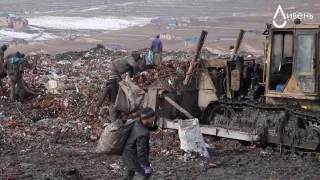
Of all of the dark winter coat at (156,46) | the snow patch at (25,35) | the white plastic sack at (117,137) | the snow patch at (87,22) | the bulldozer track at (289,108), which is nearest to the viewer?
A: the white plastic sack at (117,137)

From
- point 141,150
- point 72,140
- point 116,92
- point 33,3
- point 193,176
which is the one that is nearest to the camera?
point 141,150

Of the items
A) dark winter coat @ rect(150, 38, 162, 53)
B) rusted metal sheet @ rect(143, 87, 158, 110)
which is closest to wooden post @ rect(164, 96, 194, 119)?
rusted metal sheet @ rect(143, 87, 158, 110)

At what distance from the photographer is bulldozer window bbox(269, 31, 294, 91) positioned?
9727mm

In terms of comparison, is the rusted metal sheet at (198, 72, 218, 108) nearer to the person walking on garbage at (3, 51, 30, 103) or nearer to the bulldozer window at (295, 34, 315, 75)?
the bulldozer window at (295, 34, 315, 75)

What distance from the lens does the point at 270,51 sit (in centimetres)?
972

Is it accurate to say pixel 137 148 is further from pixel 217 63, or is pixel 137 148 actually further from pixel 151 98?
pixel 217 63

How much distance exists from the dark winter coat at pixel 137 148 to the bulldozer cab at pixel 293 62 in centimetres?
380

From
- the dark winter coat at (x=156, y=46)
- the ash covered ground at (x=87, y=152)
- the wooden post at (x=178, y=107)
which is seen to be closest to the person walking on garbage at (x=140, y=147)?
the ash covered ground at (x=87, y=152)

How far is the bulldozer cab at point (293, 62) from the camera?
927 centimetres

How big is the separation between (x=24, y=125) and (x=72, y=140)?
1.57 metres

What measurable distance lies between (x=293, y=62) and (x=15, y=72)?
7208 millimetres

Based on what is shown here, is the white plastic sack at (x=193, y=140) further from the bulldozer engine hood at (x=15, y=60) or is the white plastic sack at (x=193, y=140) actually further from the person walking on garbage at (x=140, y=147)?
the bulldozer engine hood at (x=15, y=60)

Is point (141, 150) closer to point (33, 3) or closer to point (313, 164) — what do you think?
point (313, 164)

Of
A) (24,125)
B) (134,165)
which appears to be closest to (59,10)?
(24,125)
